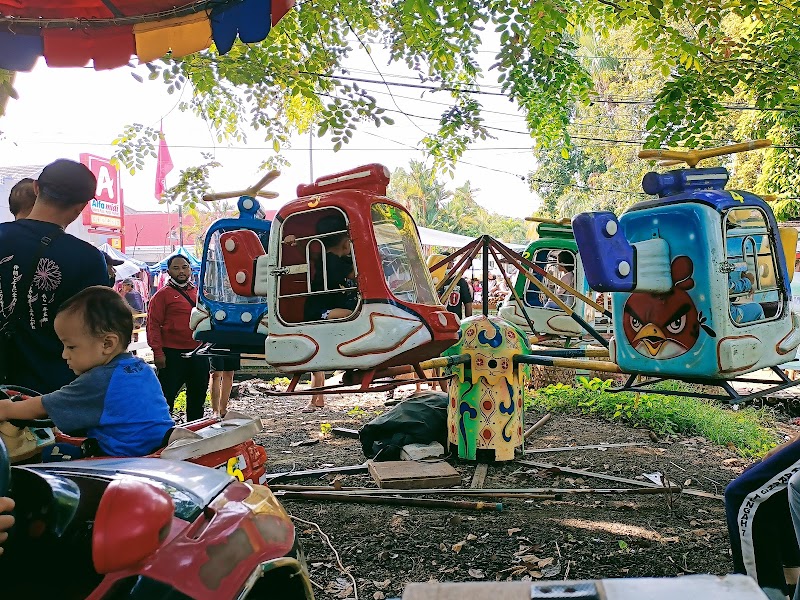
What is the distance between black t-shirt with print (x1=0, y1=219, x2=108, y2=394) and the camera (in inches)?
113

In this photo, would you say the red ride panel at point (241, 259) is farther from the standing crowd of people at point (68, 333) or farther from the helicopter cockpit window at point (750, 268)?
the helicopter cockpit window at point (750, 268)

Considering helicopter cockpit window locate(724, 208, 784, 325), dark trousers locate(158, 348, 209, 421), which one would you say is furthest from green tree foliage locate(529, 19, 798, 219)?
helicopter cockpit window locate(724, 208, 784, 325)

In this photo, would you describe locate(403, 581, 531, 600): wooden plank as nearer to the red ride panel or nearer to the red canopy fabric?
the red canopy fabric

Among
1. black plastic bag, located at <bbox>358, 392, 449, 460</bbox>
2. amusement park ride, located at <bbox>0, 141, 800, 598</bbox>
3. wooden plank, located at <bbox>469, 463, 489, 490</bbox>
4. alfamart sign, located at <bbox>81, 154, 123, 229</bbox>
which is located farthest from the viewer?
alfamart sign, located at <bbox>81, 154, 123, 229</bbox>

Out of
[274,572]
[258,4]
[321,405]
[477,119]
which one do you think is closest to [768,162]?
[477,119]

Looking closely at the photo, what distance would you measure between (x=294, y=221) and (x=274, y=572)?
3.10 meters

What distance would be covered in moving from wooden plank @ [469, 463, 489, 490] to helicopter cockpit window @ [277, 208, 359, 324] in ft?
6.09

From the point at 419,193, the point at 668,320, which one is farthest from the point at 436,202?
the point at 668,320

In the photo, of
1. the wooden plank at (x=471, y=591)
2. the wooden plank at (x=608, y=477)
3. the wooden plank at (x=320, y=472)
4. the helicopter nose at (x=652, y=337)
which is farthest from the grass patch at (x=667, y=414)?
the wooden plank at (x=471, y=591)

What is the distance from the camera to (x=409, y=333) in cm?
413

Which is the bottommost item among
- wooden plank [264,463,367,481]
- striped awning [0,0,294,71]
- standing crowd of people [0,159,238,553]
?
wooden plank [264,463,367,481]

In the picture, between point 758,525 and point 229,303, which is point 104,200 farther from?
point 758,525

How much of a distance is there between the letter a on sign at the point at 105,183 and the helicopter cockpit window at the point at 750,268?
2382 cm

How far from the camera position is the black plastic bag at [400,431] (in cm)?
618
